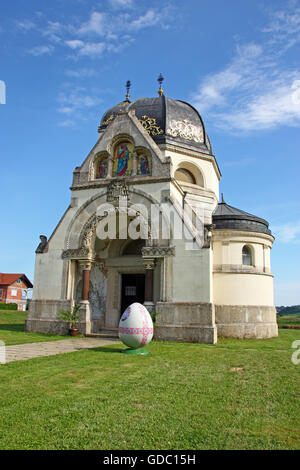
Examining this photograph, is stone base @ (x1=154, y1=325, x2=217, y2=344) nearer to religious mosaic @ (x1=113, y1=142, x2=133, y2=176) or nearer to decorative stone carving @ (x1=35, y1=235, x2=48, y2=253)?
decorative stone carving @ (x1=35, y1=235, x2=48, y2=253)

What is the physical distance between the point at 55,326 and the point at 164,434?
15422 mm

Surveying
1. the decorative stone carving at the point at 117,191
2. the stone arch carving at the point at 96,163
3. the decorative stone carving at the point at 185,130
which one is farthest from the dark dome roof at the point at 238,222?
the stone arch carving at the point at 96,163

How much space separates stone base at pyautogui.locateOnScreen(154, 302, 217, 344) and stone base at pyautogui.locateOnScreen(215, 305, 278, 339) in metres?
3.16

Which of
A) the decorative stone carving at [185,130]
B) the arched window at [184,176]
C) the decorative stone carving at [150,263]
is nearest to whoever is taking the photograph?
the decorative stone carving at [150,263]

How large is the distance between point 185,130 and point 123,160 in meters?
6.48

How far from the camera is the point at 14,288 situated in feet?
201

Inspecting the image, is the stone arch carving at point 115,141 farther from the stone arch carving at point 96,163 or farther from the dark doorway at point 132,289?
the dark doorway at point 132,289

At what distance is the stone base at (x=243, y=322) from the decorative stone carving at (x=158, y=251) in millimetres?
4951

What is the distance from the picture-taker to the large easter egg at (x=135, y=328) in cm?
1184

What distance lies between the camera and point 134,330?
38.8 feet
